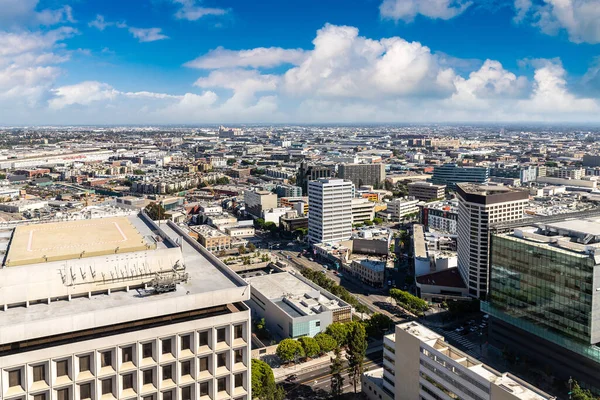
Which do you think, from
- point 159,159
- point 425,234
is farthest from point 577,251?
point 159,159

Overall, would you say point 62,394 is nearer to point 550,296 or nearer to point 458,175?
point 550,296

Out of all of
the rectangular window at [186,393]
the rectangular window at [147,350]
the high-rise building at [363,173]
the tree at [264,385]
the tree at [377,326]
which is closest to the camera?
the rectangular window at [147,350]

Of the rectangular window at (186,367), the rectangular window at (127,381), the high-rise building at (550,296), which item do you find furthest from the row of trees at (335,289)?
the rectangular window at (127,381)

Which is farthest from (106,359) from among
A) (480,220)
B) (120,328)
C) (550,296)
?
(480,220)

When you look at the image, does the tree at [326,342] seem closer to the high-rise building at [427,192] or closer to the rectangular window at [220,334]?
the rectangular window at [220,334]

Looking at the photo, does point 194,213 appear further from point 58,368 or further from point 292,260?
point 58,368
